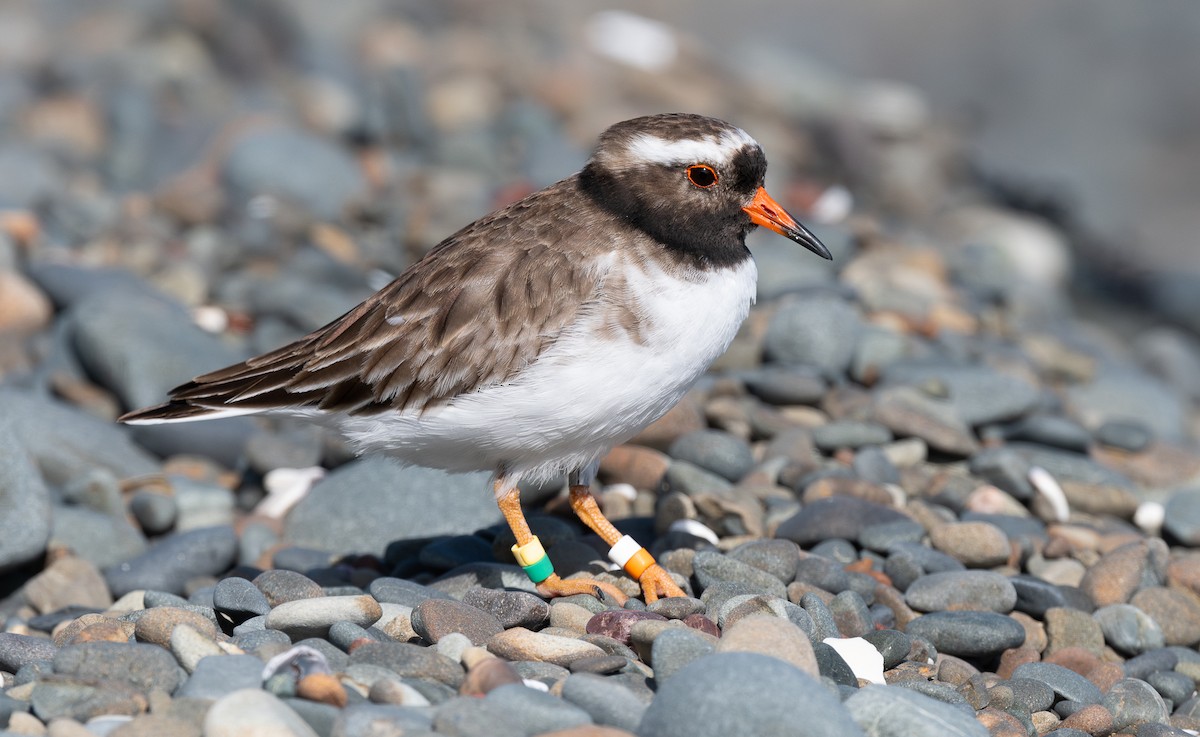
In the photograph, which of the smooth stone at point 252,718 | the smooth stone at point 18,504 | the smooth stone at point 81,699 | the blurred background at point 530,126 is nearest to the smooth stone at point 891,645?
the smooth stone at point 252,718

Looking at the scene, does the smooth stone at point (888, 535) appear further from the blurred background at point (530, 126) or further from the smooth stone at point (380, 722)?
the blurred background at point (530, 126)

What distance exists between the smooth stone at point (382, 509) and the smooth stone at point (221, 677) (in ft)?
9.64

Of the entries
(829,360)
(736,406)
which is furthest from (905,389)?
(736,406)

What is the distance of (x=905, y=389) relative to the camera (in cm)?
1021

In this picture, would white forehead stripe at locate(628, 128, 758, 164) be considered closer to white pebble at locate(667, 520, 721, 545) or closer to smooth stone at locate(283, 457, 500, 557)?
white pebble at locate(667, 520, 721, 545)

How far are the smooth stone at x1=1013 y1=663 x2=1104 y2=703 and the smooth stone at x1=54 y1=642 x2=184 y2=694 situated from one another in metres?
4.17

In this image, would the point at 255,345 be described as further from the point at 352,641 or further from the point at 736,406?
the point at 352,641

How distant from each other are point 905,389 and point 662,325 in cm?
421

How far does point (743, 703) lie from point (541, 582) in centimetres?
237

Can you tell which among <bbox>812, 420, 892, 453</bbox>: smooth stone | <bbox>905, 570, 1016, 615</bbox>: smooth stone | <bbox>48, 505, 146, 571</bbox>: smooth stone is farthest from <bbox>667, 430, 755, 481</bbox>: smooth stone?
<bbox>48, 505, 146, 571</bbox>: smooth stone

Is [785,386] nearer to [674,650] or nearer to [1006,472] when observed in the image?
[1006,472]

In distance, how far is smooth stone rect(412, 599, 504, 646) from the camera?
6133 millimetres

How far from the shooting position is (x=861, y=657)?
6441mm

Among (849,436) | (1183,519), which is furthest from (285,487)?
(1183,519)
